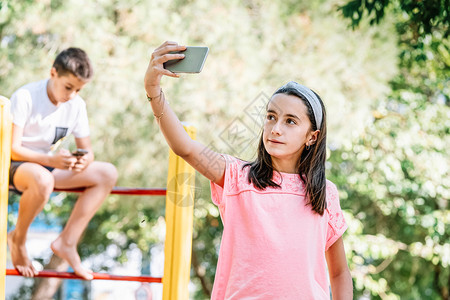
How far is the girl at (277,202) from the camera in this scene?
171cm

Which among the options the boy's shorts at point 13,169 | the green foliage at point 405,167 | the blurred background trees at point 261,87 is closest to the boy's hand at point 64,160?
the boy's shorts at point 13,169

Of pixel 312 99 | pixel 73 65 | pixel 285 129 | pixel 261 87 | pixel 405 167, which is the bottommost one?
pixel 285 129

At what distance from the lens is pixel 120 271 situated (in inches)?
409

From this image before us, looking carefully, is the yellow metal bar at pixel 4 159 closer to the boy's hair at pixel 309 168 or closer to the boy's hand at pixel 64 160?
the boy's hand at pixel 64 160

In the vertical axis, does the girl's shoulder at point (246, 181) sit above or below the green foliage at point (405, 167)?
below

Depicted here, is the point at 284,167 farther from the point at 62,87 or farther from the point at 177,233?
the point at 62,87

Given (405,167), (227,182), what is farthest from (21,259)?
(405,167)

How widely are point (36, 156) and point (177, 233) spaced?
32.3 inches

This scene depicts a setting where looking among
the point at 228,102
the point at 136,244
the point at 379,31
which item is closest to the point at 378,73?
the point at 379,31

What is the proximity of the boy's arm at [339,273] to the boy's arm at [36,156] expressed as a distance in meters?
1.50

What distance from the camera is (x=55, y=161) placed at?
9.91 ft

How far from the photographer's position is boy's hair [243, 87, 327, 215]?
184 cm

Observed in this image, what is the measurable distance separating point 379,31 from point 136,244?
15.7 feet

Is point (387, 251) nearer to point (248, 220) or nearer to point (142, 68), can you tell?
point (142, 68)
